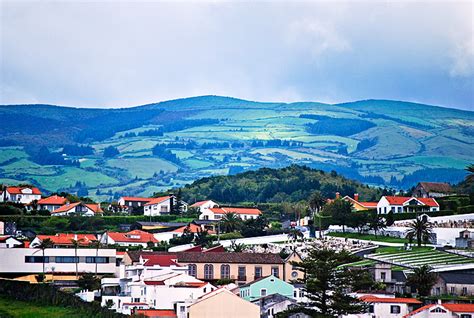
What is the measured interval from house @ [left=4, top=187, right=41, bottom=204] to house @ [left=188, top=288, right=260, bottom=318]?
246ft

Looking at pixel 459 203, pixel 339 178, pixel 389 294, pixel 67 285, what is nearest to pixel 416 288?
pixel 389 294

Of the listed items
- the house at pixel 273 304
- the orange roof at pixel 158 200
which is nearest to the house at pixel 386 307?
the house at pixel 273 304

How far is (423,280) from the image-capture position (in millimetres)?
77812

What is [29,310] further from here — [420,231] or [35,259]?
[420,231]

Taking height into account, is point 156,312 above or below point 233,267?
below

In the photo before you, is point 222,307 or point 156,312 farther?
point 156,312

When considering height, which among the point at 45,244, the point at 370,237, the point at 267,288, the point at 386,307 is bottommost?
the point at 386,307

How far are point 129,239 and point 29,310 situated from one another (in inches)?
1432

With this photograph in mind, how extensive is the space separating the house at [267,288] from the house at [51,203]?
196 feet

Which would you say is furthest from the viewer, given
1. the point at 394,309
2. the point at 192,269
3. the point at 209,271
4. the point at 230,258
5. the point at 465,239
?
the point at 465,239

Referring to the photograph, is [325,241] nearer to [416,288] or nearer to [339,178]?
[416,288]

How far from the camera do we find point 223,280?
86.0 metres

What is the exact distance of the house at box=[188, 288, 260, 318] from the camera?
228ft

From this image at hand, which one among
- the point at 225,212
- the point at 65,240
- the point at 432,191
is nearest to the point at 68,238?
the point at 65,240
